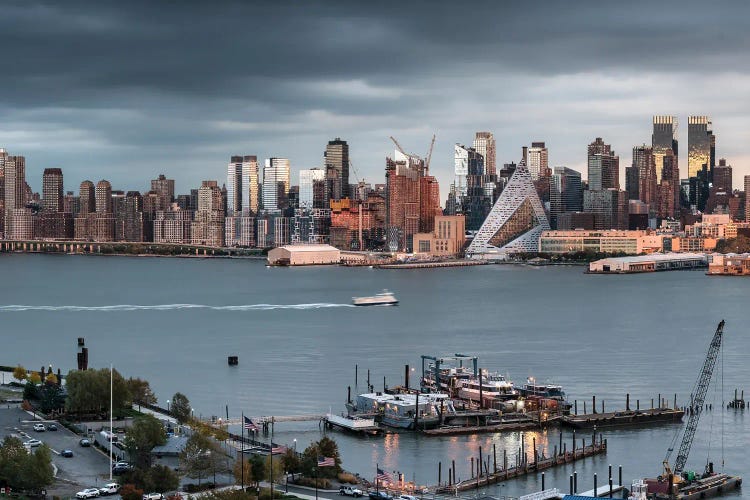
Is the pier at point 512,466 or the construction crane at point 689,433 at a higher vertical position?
the construction crane at point 689,433

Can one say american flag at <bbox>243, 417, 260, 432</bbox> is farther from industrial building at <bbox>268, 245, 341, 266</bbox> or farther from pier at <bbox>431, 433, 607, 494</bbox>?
industrial building at <bbox>268, 245, 341, 266</bbox>

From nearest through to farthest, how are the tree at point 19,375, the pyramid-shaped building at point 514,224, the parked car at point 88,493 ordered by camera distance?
the parked car at point 88,493 < the tree at point 19,375 < the pyramid-shaped building at point 514,224

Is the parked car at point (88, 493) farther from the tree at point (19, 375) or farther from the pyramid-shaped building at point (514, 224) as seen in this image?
the pyramid-shaped building at point (514, 224)

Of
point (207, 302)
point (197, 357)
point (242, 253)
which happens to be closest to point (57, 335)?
point (197, 357)

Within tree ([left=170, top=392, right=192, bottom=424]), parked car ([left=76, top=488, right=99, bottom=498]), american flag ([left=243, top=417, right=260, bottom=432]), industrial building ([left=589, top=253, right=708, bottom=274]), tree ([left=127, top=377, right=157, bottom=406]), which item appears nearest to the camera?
parked car ([left=76, top=488, right=99, bottom=498])

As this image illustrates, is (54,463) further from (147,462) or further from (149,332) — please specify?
(149,332)

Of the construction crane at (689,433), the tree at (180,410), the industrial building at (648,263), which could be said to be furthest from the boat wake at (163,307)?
the industrial building at (648,263)

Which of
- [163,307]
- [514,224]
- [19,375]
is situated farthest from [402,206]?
[19,375]

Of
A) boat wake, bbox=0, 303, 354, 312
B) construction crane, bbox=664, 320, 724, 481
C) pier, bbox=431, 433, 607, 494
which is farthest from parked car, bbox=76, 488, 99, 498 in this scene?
boat wake, bbox=0, 303, 354, 312
